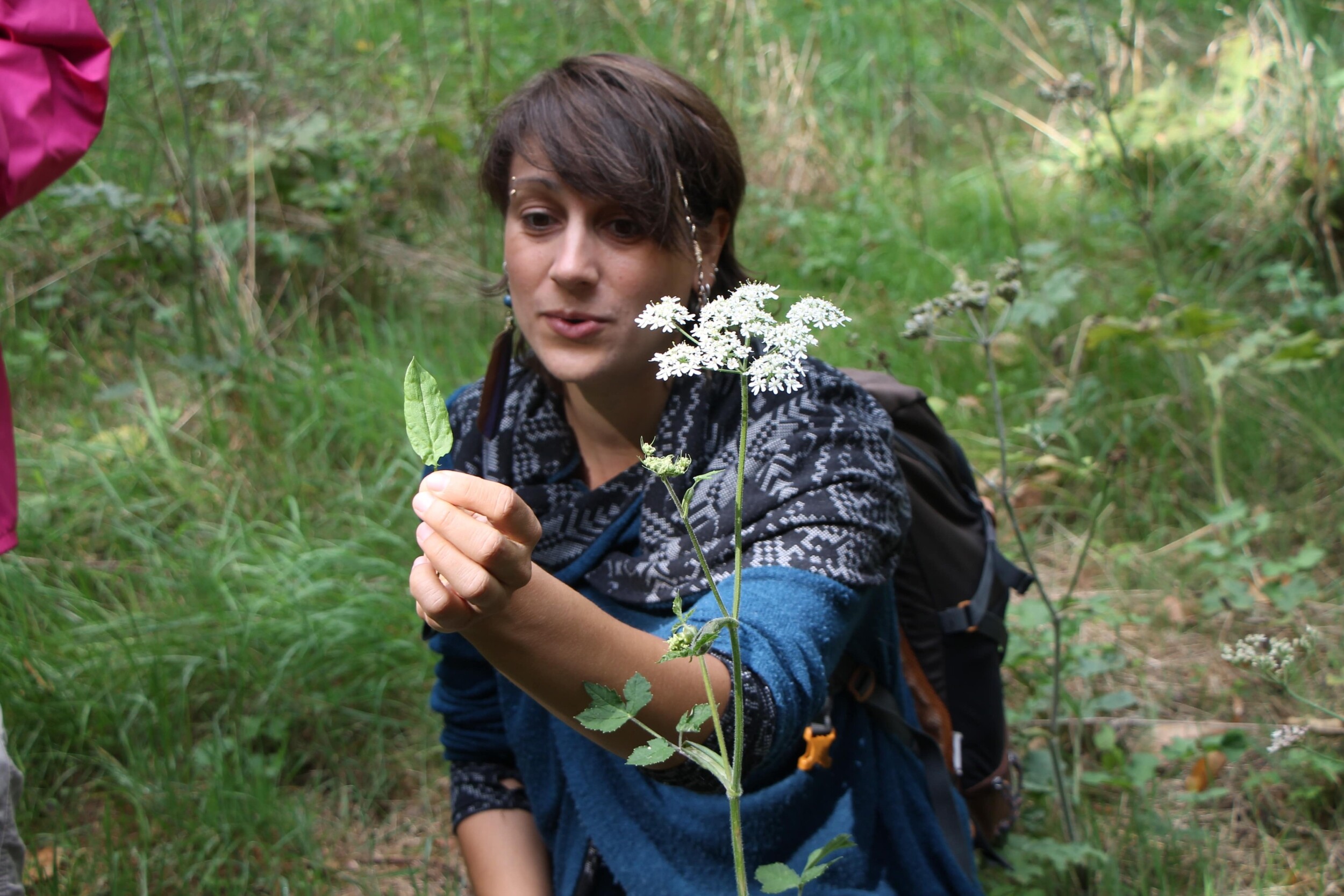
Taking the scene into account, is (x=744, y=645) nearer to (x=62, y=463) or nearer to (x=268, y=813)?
(x=268, y=813)

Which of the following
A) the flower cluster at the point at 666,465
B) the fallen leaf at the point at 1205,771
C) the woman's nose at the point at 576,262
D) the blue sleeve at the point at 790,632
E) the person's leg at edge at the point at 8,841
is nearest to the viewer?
the flower cluster at the point at 666,465

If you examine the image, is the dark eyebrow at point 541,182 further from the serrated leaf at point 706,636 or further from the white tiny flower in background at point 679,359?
the serrated leaf at point 706,636

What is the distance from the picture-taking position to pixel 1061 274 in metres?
2.89

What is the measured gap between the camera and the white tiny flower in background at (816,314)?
86 centimetres

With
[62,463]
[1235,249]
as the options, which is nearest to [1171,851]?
[1235,249]

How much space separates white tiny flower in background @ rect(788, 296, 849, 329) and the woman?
41cm

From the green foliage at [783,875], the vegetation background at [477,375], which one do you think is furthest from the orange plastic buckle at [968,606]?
the green foliage at [783,875]

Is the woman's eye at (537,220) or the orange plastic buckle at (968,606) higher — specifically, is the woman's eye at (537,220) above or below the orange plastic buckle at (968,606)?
above

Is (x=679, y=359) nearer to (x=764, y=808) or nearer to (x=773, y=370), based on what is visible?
(x=773, y=370)

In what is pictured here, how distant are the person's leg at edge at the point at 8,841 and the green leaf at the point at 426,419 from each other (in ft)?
2.84

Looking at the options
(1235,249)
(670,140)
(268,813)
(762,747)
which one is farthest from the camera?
(1235,249)

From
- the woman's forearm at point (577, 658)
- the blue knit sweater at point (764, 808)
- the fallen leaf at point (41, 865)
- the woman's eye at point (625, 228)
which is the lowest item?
the fallen leaf at point (41, 865)

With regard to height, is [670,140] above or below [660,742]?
above

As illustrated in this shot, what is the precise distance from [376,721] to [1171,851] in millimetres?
1655
